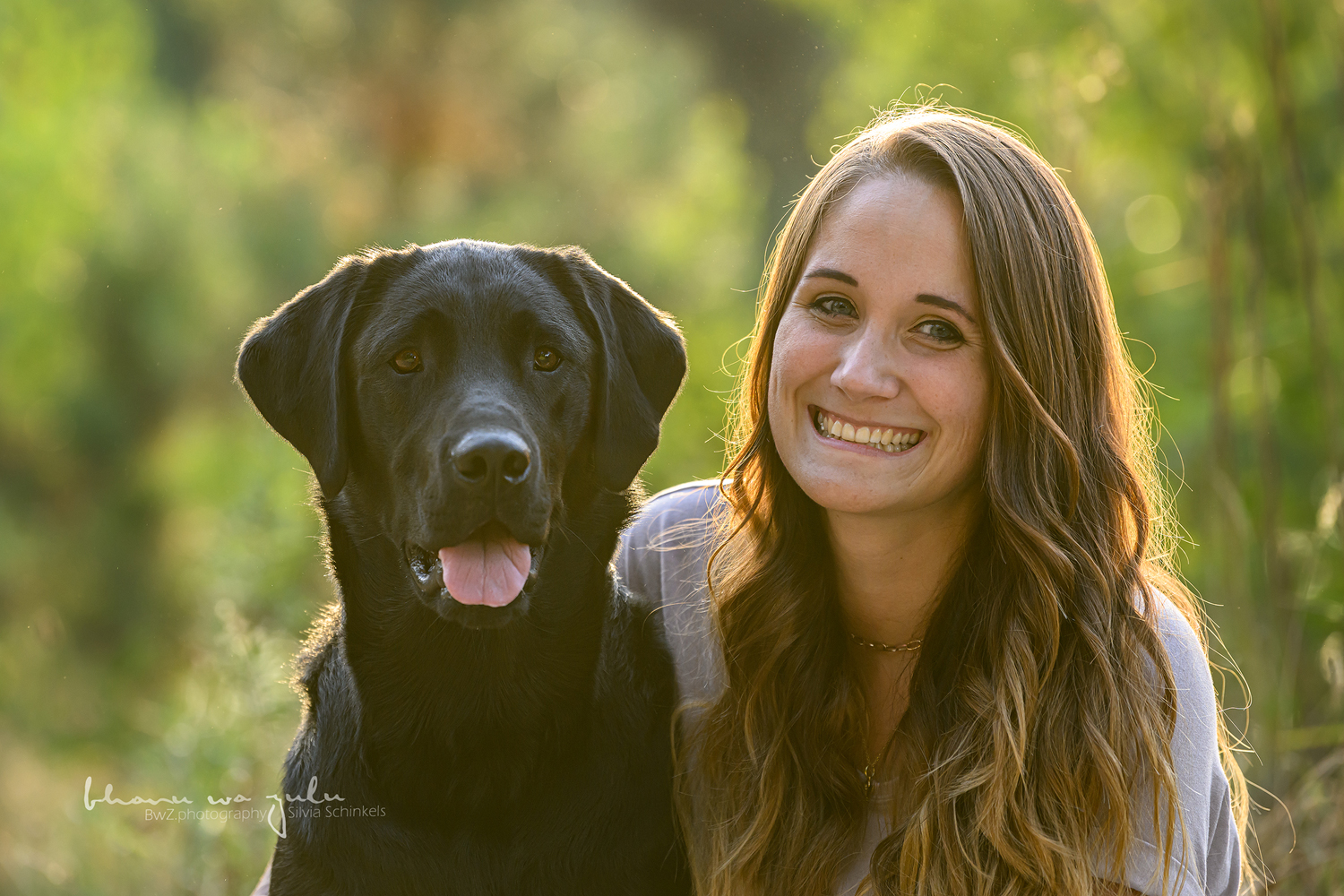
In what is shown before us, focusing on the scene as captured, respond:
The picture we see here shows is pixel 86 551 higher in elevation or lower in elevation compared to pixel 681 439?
lower

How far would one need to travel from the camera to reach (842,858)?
2307 millimetres

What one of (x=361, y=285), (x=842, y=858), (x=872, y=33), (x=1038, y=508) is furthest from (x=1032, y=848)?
(x=872, y=33)

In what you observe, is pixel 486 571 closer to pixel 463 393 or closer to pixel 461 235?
pixel 463 393

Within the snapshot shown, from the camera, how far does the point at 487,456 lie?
6.39 ft

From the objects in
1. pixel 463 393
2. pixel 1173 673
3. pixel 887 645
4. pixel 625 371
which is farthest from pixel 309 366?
pixel 1173 673

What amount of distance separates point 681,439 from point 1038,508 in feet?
12.9

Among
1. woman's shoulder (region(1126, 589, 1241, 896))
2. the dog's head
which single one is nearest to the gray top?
woman's shoulder (region(1126, 589, 1241, 896))

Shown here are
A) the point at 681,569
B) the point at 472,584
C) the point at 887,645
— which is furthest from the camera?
the point at 681,569

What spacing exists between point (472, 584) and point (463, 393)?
356 millimetres

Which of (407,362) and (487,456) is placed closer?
(487,456)

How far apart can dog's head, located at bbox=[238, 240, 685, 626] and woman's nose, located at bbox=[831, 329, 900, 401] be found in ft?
1.44

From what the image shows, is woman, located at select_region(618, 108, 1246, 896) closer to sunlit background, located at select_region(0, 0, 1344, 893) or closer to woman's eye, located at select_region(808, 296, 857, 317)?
woman's eye, located at select_region(808, 296, 857, 317)

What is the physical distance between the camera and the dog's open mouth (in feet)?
6.73

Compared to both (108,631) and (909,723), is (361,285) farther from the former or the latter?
(108,631)
